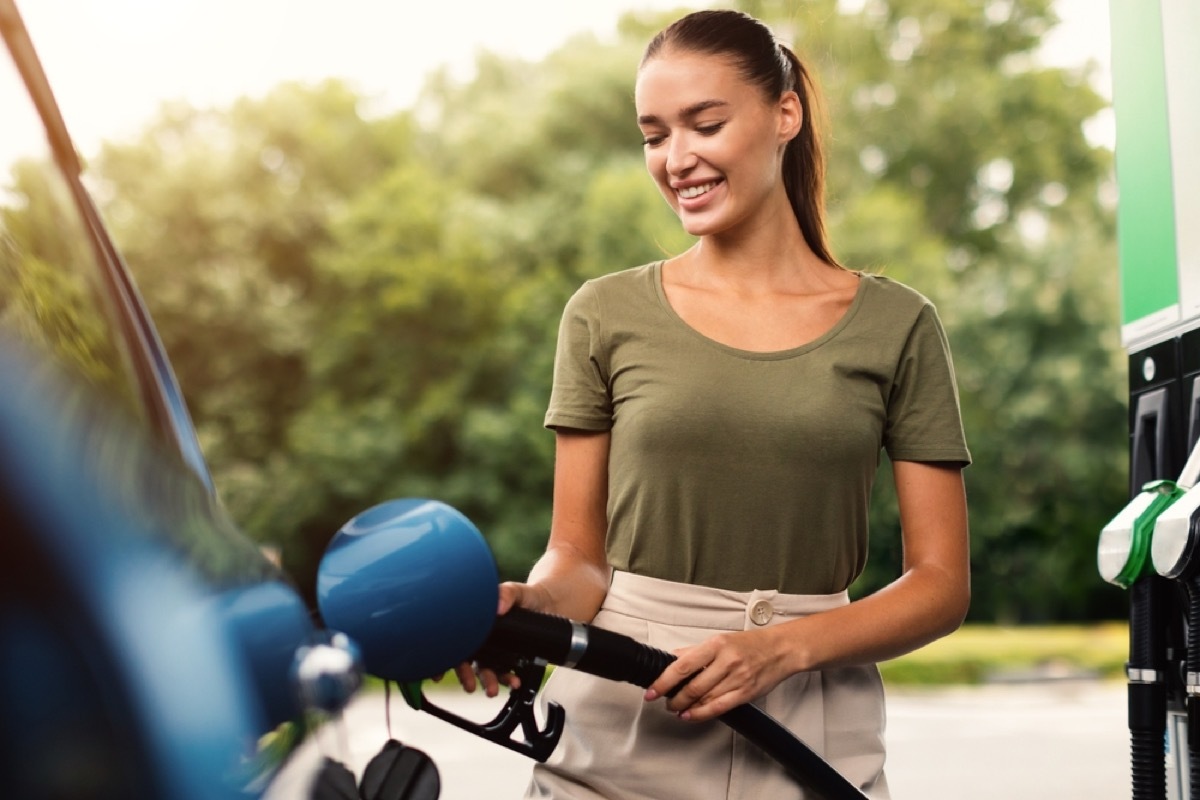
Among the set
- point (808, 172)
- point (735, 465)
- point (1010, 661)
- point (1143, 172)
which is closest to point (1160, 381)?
point (1143, 172)

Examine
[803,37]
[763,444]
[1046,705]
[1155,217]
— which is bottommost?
[1046,705]

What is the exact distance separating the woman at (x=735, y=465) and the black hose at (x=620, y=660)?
7cm

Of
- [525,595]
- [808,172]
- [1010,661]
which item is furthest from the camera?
[1010,661]

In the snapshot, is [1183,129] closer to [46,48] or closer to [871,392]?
[871,392]

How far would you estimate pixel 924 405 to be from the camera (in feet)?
5.49

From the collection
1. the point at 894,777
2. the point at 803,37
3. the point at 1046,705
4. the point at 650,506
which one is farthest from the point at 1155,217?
the point at 1046,705

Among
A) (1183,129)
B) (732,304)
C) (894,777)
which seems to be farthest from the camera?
(894,777)

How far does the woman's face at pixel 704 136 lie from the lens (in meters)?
1.61

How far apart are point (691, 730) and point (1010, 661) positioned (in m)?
17.5

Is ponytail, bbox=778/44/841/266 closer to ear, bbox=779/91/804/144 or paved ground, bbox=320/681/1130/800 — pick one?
ear, bbox=779/91/804/144

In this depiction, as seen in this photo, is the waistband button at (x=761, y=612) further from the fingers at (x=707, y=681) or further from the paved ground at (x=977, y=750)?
the paved ground at (x=977, y=750)

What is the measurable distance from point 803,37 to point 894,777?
9.77 metres

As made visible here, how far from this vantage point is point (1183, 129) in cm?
188

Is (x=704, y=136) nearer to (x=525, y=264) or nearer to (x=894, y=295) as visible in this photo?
(x=894, y=295)
